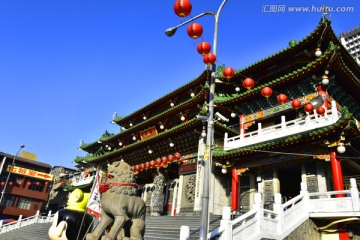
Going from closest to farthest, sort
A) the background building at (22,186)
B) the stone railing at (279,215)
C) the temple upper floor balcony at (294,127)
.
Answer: the stone railing at (279,215)
the temple upper floor balcony at (294,127)
the background building at (22,186)

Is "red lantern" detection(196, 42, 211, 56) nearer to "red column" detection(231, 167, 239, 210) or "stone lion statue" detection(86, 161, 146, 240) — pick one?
"stone lion statue" detection(86, 161, 146, 240)

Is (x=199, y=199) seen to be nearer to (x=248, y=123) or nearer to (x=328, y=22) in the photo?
(x=248, y=123)

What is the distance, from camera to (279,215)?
873cm

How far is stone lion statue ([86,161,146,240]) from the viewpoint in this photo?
5.16 m

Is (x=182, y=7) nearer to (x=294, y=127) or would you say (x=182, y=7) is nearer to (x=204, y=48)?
(x=204, y=48)

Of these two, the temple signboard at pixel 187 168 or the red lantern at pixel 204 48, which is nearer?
the red lantern at pixel 204 48

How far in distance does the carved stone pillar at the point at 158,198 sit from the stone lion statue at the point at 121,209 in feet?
38.8

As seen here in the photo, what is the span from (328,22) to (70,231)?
13.3 metres

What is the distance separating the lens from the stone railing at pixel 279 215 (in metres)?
7.64

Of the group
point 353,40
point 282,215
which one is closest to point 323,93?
point 282,215

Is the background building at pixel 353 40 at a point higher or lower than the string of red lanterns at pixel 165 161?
higher

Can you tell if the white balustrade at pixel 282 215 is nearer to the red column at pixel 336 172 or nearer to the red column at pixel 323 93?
the red column at pixel 336 172

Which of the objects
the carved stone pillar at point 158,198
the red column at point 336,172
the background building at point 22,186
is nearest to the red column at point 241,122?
the red column at point 336,172

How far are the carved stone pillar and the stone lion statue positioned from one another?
1184 cm
